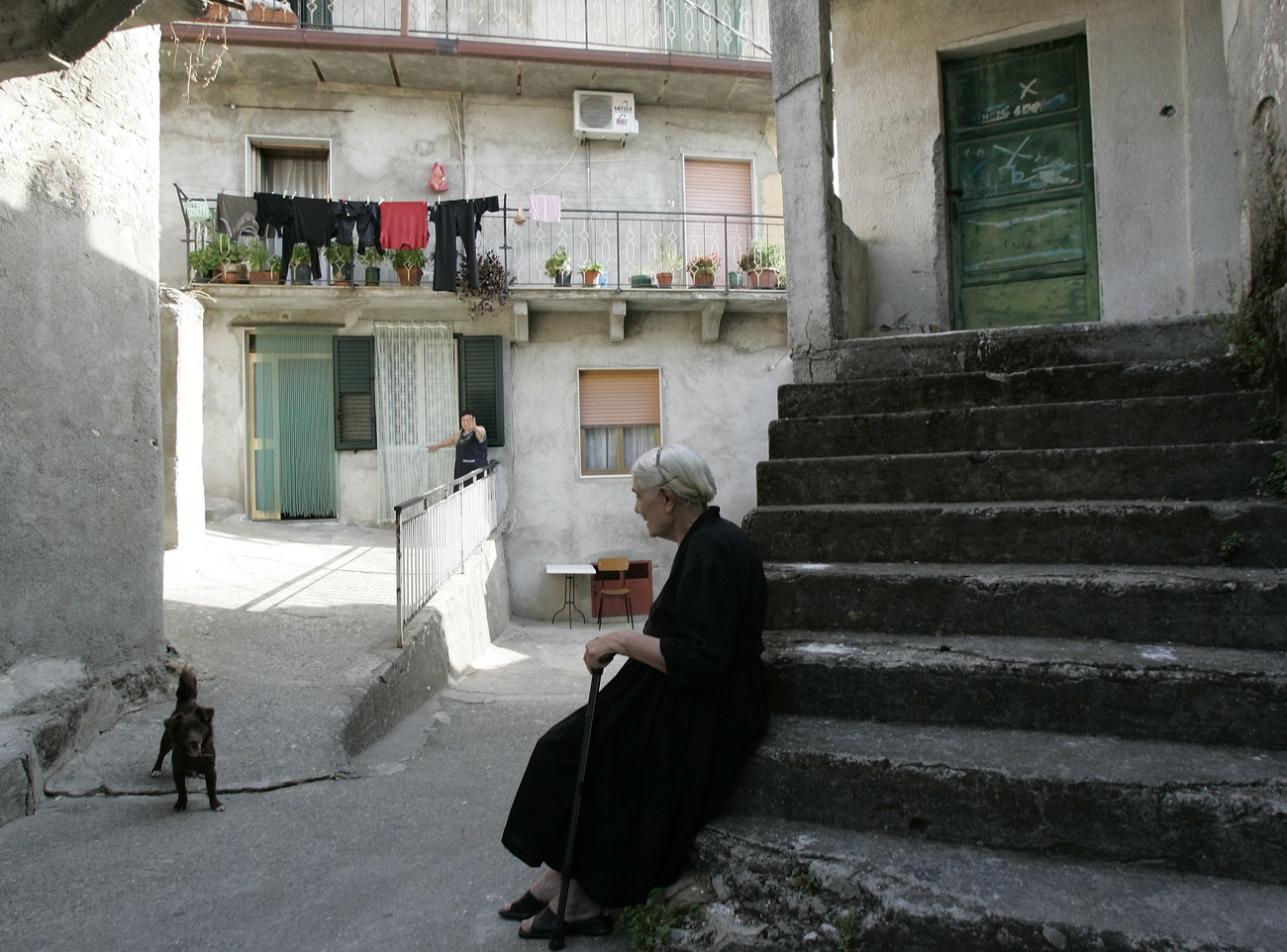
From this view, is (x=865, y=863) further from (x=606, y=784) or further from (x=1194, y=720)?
(x=1194, y=720)

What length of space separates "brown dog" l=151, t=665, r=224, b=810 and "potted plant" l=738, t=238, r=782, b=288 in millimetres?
12026

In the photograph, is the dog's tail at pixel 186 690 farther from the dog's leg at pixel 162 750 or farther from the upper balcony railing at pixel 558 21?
the upper balcony railing at pixel 558 21

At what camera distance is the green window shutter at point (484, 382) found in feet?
46.7

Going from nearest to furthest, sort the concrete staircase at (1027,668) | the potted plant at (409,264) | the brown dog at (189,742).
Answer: the concrete staircase at (1027,668), the brown dog at (189,742), the potted plant at (409,264)

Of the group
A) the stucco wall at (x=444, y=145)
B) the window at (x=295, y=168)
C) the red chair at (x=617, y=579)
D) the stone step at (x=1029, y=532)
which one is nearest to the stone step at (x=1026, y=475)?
the stone step at (x=1029, y=532)

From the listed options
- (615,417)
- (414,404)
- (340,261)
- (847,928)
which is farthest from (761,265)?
A: (847,928)

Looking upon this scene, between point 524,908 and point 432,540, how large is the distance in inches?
218

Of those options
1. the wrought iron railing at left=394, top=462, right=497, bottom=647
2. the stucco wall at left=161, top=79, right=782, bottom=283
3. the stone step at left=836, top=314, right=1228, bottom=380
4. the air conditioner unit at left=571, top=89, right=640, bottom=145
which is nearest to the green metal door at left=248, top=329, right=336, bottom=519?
the stucco wall at left=161, top=79, right=782, bottom=283

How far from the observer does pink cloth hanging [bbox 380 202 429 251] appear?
13289 mm

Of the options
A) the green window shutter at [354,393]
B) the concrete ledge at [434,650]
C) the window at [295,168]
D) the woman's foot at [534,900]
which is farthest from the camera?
the window at [295,168]

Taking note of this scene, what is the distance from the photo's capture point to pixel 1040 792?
2393mm

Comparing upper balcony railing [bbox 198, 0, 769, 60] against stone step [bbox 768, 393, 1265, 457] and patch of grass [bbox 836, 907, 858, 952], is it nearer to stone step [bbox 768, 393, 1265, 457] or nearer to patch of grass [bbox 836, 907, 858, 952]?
stone step [bbox 768, 393, 1265, 457]

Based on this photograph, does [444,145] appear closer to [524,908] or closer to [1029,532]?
[1029,532]

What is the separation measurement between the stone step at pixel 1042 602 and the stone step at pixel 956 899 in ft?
3.04
